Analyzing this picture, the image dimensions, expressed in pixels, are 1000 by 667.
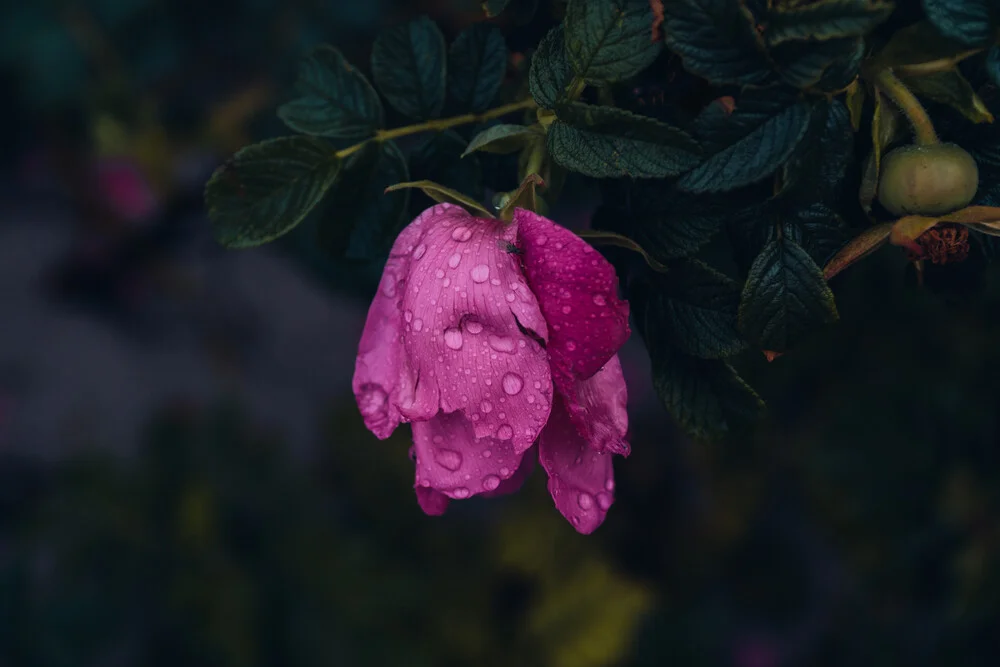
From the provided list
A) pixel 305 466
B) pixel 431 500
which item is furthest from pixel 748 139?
pixel 305 466

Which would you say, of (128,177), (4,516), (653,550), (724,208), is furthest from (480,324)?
(4,516)

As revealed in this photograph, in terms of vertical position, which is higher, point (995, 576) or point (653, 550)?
point (995, 576)

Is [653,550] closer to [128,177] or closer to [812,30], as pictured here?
[128,177]

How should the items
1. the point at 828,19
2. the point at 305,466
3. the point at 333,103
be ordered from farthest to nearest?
1. the point at 305,466
2. the point at 333,103
3. the point at 828,19

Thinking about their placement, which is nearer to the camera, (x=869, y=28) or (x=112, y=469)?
(x=869, y=28)

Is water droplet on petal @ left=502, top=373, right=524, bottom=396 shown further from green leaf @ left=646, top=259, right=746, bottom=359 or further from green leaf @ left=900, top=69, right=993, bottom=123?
green leaf @ left=900, top=69, right=993, bottom=123

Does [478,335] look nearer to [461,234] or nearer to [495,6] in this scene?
[461,234]


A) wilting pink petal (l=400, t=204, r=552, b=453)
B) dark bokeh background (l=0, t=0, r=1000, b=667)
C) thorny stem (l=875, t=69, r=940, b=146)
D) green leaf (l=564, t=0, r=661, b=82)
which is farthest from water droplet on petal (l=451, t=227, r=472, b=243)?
dark bokeh background (l=0, t=0, r=1000, b=667)

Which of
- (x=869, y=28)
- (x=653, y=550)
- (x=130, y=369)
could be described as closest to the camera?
(x=869, y=28)
